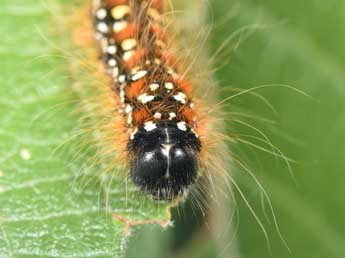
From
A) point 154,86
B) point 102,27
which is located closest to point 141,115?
point 154,86

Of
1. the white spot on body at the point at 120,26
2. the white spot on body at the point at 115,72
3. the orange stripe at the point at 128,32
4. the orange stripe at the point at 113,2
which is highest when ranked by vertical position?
the orange stripe at the point at 113,2

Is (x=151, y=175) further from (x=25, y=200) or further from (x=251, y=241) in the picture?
(x=251, y=241)

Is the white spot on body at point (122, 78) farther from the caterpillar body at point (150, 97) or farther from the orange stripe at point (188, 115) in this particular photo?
the orange stripe at point (188, 115)

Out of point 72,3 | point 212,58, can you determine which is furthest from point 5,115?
point 212,58

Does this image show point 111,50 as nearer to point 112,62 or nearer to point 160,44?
point 112,62

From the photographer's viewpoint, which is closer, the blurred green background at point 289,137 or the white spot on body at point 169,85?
the white spot on body at point 169,85

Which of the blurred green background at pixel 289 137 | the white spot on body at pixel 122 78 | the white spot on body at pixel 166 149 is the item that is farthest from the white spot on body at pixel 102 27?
the white spot on body at pixel 166 149

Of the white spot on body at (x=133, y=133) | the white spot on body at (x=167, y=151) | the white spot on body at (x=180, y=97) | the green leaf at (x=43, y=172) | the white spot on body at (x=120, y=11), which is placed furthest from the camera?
the white spot on body at (x=120, y=11)
